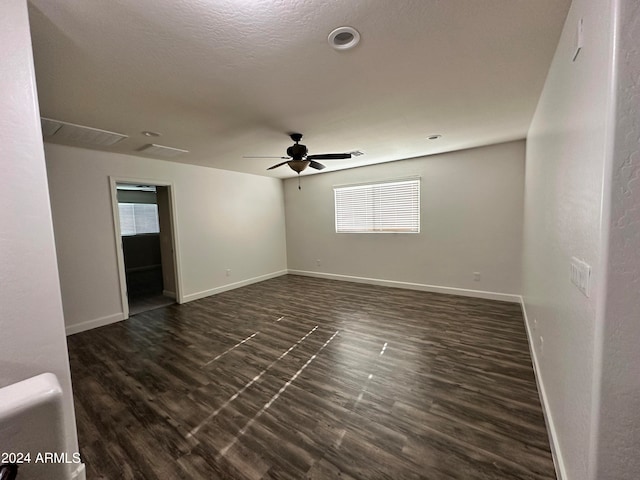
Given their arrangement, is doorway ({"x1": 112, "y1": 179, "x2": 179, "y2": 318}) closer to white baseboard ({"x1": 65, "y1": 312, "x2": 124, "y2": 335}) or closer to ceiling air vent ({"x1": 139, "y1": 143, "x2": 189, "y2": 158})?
white baseboard ({"x1": 65, "y1": 312, "x2": 124, "y2": 335})

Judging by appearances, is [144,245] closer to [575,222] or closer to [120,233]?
[120,233]

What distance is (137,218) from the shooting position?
758cm

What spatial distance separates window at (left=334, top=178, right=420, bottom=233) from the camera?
4.79 m

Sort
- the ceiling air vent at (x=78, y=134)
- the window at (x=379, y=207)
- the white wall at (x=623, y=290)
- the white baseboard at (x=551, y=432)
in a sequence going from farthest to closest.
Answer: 1. the window at (x=379, y=207)
2. the ceiling air vent at (x=78, y=134)
3. the white baseboard at (x=551, y=432)
4. the white wall at (x=623, y=290)

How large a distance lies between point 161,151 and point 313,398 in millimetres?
3810

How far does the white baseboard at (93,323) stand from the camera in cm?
338

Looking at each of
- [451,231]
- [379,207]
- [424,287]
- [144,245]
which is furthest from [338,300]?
[144,245]

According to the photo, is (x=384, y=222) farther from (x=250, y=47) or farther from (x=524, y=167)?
(x=250, y=47)

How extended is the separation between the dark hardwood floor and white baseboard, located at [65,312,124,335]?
0.14m

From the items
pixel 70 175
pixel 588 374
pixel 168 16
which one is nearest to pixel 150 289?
pixel 70 175

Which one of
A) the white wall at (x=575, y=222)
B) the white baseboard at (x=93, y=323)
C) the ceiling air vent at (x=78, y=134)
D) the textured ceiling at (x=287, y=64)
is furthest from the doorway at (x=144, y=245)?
the white wall at (x=575, y=222)

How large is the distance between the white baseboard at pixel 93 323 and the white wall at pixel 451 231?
397 centimetres

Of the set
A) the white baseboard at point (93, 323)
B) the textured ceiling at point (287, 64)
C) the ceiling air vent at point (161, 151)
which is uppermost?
the ceiling air vent at point (161, 151)

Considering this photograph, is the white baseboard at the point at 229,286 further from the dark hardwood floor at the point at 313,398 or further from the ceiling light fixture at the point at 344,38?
the ceiling light fixture at the point at 344,38
